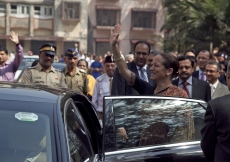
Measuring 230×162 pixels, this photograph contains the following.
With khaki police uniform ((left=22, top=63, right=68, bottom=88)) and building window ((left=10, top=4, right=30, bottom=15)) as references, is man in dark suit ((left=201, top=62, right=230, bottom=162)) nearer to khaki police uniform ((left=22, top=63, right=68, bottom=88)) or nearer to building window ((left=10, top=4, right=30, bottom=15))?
khaki police uniform ((left=22, top=63, right=68, bottom=88))

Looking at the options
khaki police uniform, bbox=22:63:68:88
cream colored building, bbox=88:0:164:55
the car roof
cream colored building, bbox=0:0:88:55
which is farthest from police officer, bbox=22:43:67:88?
cream colored building, bbox=88:0:164:55

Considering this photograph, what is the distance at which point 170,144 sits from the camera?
430cm

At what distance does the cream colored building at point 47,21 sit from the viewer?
41625 mm

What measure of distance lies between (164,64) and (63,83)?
2.50 metres

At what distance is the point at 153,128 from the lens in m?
4.30

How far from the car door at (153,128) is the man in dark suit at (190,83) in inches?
84.6

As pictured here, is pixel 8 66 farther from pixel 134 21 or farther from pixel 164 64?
pixel 134 21

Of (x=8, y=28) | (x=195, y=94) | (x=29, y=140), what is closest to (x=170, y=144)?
(x=29, y=140)

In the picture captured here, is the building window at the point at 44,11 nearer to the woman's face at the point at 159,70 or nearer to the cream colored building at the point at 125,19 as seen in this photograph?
the cream colored building at the point at 125,19

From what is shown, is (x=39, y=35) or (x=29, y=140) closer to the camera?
(x=29, y=140)

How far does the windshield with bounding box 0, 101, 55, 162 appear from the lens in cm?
317

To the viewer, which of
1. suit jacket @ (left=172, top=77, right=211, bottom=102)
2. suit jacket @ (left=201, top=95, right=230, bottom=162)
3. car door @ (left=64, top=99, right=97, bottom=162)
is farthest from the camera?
Result: suit jacket @ (left=172, top=77, right=211, bottom=102)

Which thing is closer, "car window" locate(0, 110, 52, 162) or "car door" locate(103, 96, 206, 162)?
"car window" locate(0, 110, 52, 162)

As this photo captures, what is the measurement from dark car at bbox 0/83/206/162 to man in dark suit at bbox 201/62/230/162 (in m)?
0.69
